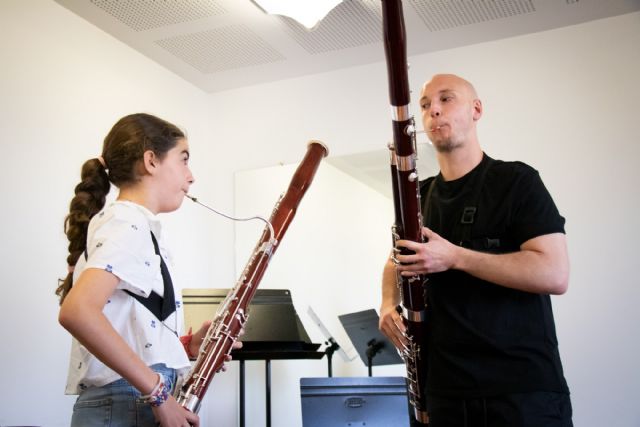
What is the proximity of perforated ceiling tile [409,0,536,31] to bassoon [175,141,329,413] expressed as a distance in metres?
1.93

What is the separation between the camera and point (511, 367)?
4.69 ft

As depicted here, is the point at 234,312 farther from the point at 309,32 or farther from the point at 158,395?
the point at 309,32

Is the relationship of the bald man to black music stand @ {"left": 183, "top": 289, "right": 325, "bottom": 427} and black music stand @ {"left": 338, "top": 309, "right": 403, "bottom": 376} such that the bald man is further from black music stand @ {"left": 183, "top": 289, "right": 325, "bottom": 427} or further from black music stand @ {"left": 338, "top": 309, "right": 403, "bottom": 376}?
black music stand @ {"left": 338, "top": 309, "right": 403, "bottom": 376}

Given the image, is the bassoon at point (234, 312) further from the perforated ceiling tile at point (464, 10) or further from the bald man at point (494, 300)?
the perforated ceiling tile at point (464, 10)

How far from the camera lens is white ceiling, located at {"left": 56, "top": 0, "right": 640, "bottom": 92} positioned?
3.44 metres

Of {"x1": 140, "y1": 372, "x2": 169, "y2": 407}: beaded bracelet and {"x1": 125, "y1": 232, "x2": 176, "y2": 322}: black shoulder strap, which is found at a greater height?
{"x1": 125, "y1": 232, "x2": 176, "y2": 322}: black shoulder strap

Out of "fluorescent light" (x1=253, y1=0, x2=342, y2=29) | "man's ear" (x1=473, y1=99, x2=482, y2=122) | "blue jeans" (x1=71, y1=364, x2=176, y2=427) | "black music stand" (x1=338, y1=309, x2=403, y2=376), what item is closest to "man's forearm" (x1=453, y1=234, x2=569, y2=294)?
"man's ear" (x1=473, y1=99, x2=482, y2=122)

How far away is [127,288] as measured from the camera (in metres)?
1.35

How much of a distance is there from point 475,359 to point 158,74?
3248 millimetres

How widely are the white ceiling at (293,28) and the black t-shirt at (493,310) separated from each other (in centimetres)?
209

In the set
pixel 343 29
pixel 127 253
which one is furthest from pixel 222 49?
pixel 127 253

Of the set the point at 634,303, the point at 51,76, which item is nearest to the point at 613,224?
the point at 634,303

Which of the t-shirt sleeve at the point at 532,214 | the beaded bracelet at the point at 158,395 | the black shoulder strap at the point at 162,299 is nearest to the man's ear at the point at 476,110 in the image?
the t-shirt sleeve at the point at 532,214

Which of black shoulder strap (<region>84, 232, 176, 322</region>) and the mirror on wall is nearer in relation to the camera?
black shoulder strap (<region>84, 232, 176, 322</region>)
